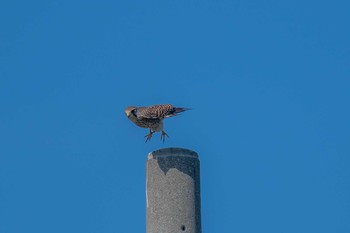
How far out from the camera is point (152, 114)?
12.7 metres

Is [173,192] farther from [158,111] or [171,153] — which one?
[158,111]

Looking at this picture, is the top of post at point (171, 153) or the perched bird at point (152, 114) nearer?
the top of post at point (171, 153)

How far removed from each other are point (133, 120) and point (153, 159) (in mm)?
1937

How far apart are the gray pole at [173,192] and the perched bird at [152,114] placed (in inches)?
57.1

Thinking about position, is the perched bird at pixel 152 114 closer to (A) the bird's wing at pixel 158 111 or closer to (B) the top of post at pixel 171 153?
(A) the bird's wing at pixel 158 111

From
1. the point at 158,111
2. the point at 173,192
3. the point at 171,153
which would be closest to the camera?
the point at 173,192

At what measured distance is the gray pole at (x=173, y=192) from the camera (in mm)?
10820

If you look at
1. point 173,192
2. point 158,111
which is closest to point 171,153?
point 173,192

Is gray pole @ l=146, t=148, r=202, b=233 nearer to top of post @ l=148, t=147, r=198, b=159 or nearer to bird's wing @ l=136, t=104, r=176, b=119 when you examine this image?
top of post @ l=148, t=147, r=198, b=159

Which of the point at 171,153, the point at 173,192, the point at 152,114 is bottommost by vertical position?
the point at 173,192

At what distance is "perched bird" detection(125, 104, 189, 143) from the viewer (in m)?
12.7

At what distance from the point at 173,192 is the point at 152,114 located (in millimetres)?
2126

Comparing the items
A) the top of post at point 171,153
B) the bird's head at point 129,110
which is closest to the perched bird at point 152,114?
the bird's head at point 129,110

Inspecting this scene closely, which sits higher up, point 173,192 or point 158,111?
point 158,111
